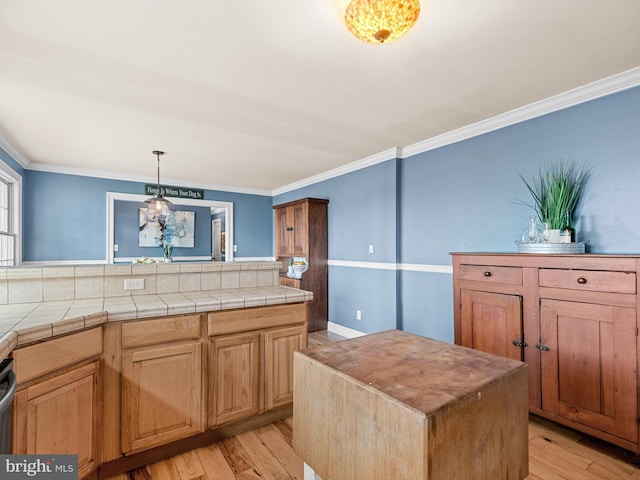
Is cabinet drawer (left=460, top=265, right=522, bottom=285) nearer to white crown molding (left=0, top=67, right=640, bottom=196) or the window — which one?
white crown molding (left=0, top=67, right=640, bottom=196)

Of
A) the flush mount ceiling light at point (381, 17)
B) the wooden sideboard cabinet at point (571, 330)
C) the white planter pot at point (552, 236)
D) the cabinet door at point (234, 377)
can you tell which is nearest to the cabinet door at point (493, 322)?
the wooden sideboard cabinet at point (571, 330)

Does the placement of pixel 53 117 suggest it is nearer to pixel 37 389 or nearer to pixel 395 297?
pixel 37 389

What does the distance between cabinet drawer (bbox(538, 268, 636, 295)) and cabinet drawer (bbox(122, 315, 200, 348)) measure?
2.27 meters

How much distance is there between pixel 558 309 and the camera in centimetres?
205

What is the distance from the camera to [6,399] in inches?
39.6

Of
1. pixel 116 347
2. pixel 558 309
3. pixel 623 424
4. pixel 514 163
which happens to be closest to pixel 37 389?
pixel 116 347

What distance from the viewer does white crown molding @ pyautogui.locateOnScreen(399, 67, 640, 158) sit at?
2.16m

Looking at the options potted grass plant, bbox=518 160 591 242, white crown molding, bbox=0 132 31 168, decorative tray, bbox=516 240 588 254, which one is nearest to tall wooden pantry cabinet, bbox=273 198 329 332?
potted grass plant, bbox=518 160 591 242

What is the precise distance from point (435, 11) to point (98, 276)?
2.48 metres

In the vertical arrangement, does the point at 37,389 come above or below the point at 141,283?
below

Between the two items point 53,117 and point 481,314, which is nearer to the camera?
point 481,314

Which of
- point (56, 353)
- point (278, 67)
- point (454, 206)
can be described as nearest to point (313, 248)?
point (454, 206)

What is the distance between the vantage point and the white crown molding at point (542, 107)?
2.16 metres

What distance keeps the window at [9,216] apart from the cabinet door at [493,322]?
16.5 feet
